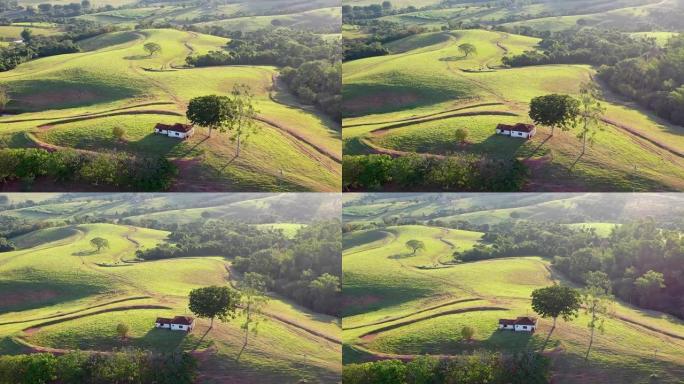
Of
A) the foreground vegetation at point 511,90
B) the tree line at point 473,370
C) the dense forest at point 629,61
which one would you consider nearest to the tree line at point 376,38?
the foreground vegetation at point 511,90

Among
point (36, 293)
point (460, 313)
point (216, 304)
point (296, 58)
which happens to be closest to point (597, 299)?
point (460, 313)

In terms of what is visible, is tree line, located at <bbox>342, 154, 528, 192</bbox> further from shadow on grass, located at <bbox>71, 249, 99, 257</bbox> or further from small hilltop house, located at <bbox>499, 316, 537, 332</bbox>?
shadow on grass, located at <bbox>71, 249, 99, 257</bbox>

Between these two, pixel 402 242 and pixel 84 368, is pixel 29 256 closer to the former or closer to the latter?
pixel 84 368

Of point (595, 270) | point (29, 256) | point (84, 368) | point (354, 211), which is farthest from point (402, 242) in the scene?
point (29, 256)

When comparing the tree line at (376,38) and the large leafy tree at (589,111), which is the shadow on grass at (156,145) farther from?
the large leafy tree at (589,111)

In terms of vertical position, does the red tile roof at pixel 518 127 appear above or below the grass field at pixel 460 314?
above

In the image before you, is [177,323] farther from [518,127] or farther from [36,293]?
[518,127]
